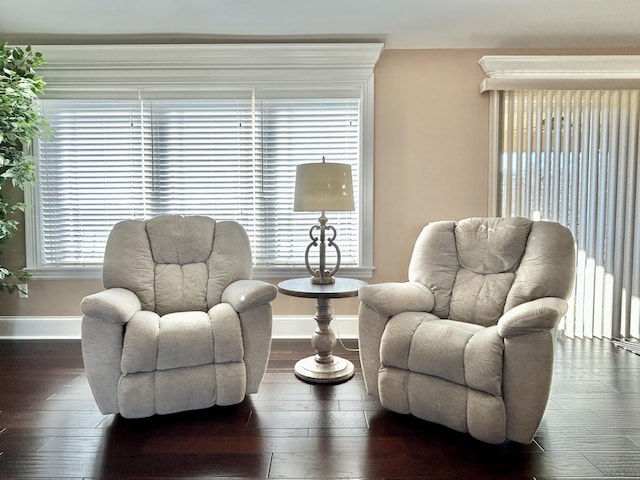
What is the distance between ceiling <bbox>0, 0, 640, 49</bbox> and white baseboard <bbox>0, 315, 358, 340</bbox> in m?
2.27

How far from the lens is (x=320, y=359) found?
9.08 feet

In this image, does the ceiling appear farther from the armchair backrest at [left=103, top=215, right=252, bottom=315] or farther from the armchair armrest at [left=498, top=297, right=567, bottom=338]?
the armchair armrest at [left=498, top=297, right=567, bottom=338]

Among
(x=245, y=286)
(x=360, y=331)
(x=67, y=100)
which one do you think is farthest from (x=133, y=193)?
(x=360, y=331)

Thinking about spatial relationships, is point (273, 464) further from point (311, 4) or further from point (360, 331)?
point (311, 4)

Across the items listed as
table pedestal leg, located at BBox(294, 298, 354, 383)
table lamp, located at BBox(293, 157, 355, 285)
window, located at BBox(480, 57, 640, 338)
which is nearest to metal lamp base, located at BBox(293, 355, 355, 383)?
table pedestal leg, located at BBox(294, 298, 354, 383)

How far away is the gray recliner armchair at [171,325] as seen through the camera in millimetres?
2096

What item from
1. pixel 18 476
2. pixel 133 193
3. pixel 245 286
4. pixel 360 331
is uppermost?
pixel 133 193

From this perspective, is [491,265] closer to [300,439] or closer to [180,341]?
[300,439]

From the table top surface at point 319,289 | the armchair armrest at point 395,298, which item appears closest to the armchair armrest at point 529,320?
the armchair armrest at point 395,298

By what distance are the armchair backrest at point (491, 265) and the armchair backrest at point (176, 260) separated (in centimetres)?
120

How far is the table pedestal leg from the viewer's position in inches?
104

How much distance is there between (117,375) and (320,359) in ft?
4.02

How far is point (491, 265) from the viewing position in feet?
8.11

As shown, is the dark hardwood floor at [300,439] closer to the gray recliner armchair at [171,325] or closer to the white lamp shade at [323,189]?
the gray recliner armchair at [171,325]
